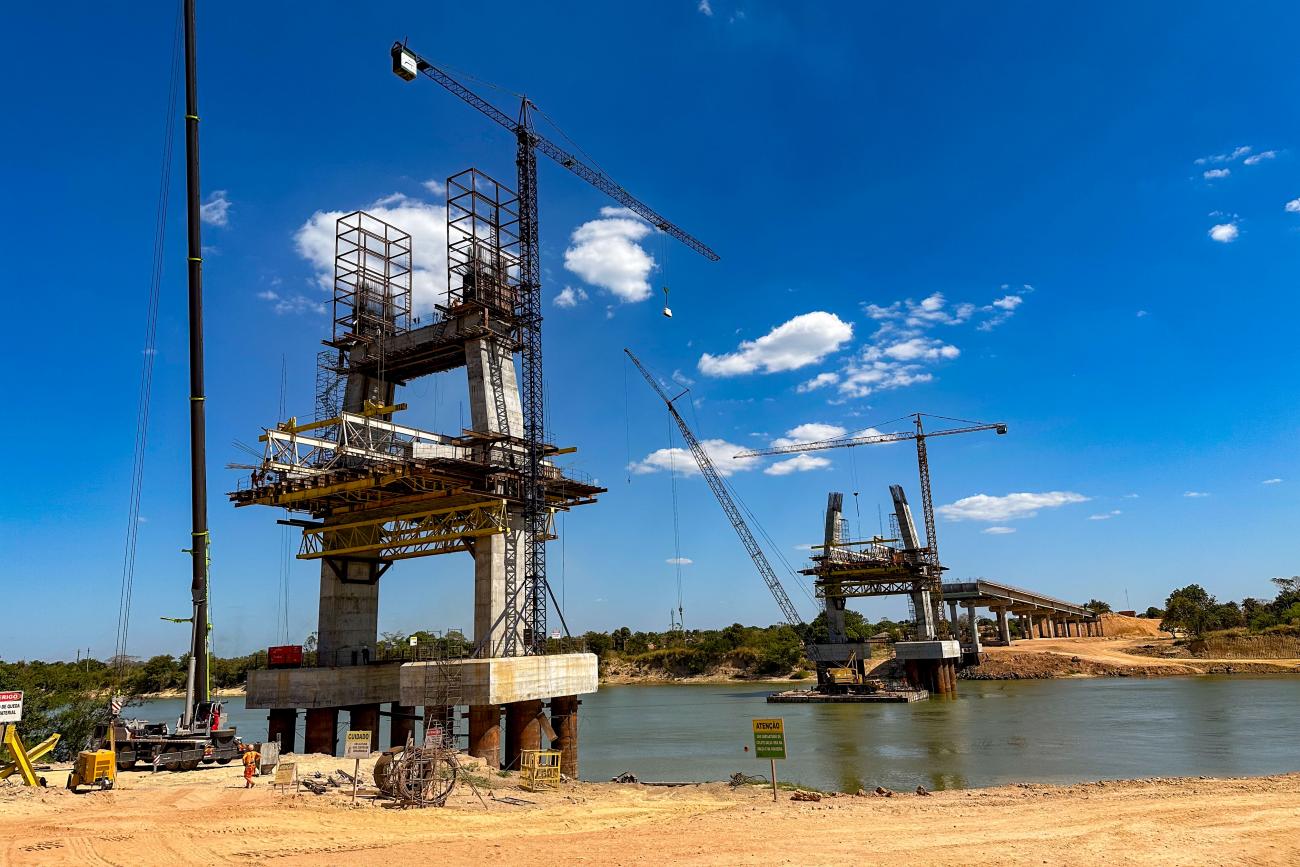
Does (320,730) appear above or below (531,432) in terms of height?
below

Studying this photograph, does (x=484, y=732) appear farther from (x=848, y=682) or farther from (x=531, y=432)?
(x=848, y=682)

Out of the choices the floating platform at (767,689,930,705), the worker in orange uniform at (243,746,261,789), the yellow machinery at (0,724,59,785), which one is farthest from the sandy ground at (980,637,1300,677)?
the yellow machinery at (0,724,59,785)

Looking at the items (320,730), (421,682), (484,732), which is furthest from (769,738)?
(320,730)

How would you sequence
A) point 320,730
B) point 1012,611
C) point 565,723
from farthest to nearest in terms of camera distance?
point 1012,611 < point 320,730 < point 565,723

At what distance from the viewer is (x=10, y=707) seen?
23891mm

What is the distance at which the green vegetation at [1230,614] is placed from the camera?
421 feet

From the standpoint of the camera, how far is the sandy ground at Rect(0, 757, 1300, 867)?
58.3 feet

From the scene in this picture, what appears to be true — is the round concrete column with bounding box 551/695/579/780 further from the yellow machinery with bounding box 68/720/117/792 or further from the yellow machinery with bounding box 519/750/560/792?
the yellow machinery with bounding box 68/720/117/792

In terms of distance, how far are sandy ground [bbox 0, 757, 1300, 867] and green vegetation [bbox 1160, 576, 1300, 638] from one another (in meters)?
123

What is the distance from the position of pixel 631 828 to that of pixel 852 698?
72.2m

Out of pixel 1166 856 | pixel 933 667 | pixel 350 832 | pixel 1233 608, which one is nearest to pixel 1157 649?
pixel 1233 608

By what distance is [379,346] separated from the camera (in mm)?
49906

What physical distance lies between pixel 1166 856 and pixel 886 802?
9.52 metres

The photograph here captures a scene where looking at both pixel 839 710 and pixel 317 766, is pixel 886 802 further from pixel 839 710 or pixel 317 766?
pixel 839 710
